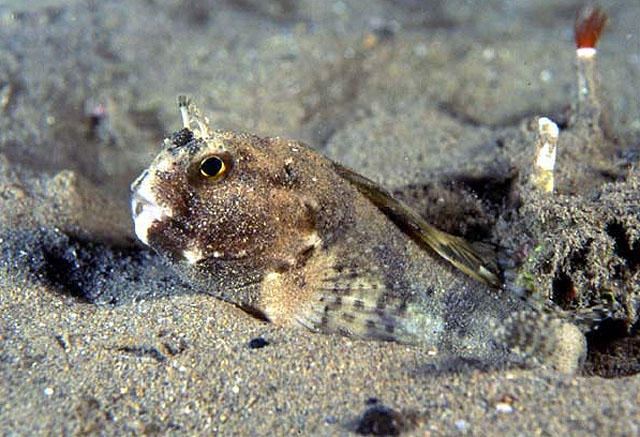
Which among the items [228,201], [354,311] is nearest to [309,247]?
[354,311]

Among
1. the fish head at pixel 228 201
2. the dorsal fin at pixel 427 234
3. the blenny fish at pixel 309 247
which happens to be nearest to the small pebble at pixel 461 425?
the blenny fish at pixel 309 247

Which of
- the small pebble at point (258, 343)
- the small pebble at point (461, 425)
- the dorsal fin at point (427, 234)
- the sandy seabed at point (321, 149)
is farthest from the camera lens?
the dorsal fin at point (427, 234)

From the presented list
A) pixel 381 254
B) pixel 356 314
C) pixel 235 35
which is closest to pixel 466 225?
pixel 381 254

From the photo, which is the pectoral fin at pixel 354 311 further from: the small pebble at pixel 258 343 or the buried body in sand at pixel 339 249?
the small pebble at pixel 258 343

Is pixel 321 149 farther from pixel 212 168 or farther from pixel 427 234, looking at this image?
pixel 212 168

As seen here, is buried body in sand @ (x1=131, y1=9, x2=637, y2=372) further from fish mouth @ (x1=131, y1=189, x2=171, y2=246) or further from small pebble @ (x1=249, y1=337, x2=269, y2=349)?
small pebble @ (x1=249, y1=337, x2=269, y2=349)

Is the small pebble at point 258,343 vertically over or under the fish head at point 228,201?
under

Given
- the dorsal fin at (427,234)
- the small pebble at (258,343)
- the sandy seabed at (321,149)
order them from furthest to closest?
the dorsal fin at (427,234), the small pebble at (258,343), the sandy seabed at (321,149)

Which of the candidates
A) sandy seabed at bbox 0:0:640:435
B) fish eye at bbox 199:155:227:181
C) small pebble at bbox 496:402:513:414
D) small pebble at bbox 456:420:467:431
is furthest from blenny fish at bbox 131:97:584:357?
small pebble at bbox 456:420:467:431
